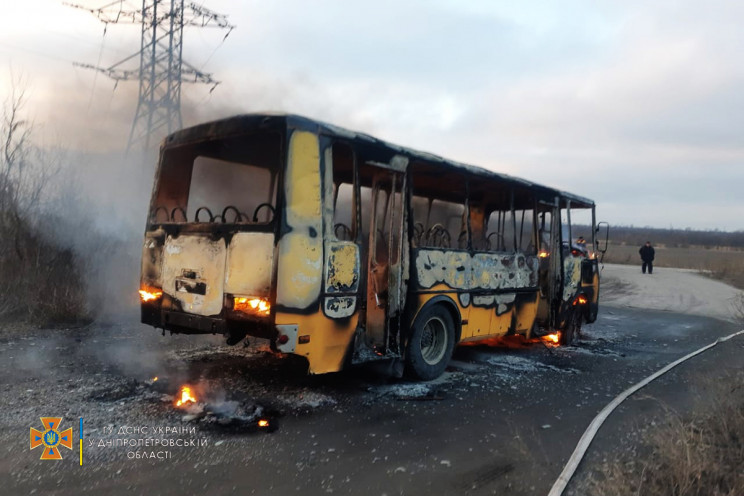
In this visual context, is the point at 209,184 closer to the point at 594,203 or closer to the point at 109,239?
the point at 109,239

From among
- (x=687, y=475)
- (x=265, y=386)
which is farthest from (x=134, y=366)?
(x=687, y=475)

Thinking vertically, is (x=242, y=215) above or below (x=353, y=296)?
above

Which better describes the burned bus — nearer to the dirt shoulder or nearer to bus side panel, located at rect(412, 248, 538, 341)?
bus side panel, located at rect(412, 248, 538, 341)

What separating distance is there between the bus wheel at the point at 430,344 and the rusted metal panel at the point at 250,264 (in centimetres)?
211

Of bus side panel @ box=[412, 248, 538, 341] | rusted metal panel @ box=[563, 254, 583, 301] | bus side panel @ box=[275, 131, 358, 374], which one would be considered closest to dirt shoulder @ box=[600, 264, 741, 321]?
rusted metal panel @ box=[563, 254, 583, 301]

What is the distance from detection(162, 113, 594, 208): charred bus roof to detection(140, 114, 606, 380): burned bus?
2 centimetres

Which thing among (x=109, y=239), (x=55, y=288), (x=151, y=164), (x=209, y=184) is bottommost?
(x=55, y=288)

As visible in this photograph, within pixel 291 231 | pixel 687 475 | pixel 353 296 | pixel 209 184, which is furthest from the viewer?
pixel 209 184

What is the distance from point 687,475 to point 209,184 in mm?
5401

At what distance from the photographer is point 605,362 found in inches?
321

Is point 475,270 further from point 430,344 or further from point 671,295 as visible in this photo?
point 671,295

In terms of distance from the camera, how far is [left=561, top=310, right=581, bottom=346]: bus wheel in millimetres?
9406

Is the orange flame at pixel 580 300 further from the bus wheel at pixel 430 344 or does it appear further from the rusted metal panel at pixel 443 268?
the bus wheel at pixel 430 344

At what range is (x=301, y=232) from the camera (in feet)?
16.3
